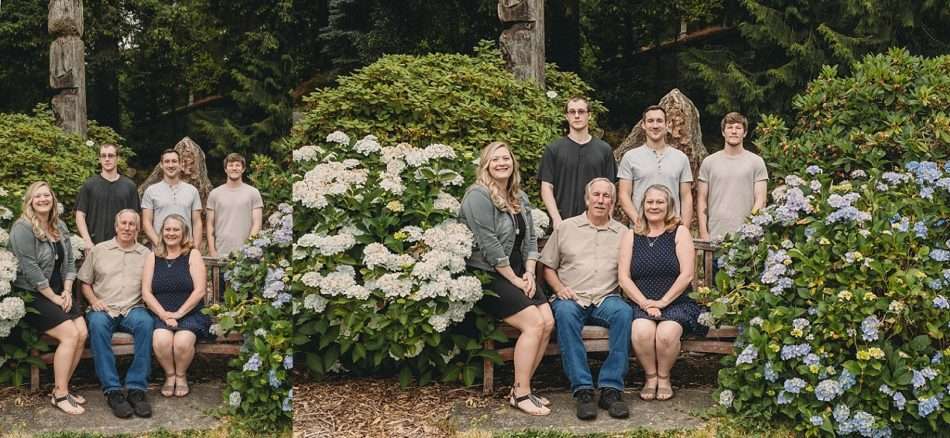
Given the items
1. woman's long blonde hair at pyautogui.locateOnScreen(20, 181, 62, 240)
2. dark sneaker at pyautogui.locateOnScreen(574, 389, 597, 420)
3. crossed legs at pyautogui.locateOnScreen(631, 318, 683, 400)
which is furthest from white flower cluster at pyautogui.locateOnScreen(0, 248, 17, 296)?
crossed legs at pyautogui.locateOnScreen(631, 318, 683, 400)

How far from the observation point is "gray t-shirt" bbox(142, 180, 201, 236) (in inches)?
268

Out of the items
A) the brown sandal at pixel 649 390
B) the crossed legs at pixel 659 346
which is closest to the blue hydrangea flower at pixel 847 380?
the crossed legs at pixel 659 346

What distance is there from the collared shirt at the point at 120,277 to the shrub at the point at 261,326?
510mm

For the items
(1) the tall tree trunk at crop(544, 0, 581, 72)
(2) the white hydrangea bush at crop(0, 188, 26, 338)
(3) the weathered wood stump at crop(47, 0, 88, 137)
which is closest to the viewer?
(2) the white hydrangea bush at crop(0, 188, 26, 338)

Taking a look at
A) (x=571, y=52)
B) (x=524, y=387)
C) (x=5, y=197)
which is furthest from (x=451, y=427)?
(x=571, y=52)

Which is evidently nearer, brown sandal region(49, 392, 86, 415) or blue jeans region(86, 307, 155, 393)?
blue jeans region(86, 307, 155, 393)

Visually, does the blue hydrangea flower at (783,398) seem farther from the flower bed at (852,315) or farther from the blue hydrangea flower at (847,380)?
the blue hydrangea flower at (847,380)

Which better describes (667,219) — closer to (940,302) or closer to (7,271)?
(940,302)

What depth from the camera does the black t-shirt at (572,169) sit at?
19.6 feet

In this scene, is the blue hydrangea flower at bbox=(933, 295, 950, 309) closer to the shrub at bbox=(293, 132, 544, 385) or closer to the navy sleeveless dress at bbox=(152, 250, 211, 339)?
the shrub at bbox=(293, 132, 544, 385)

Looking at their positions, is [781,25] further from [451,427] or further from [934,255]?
[451,427]

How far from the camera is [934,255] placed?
4664 mm

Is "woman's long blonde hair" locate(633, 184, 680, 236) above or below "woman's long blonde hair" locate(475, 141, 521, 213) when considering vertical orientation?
below

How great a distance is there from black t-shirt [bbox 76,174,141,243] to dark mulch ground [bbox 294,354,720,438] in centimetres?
229
